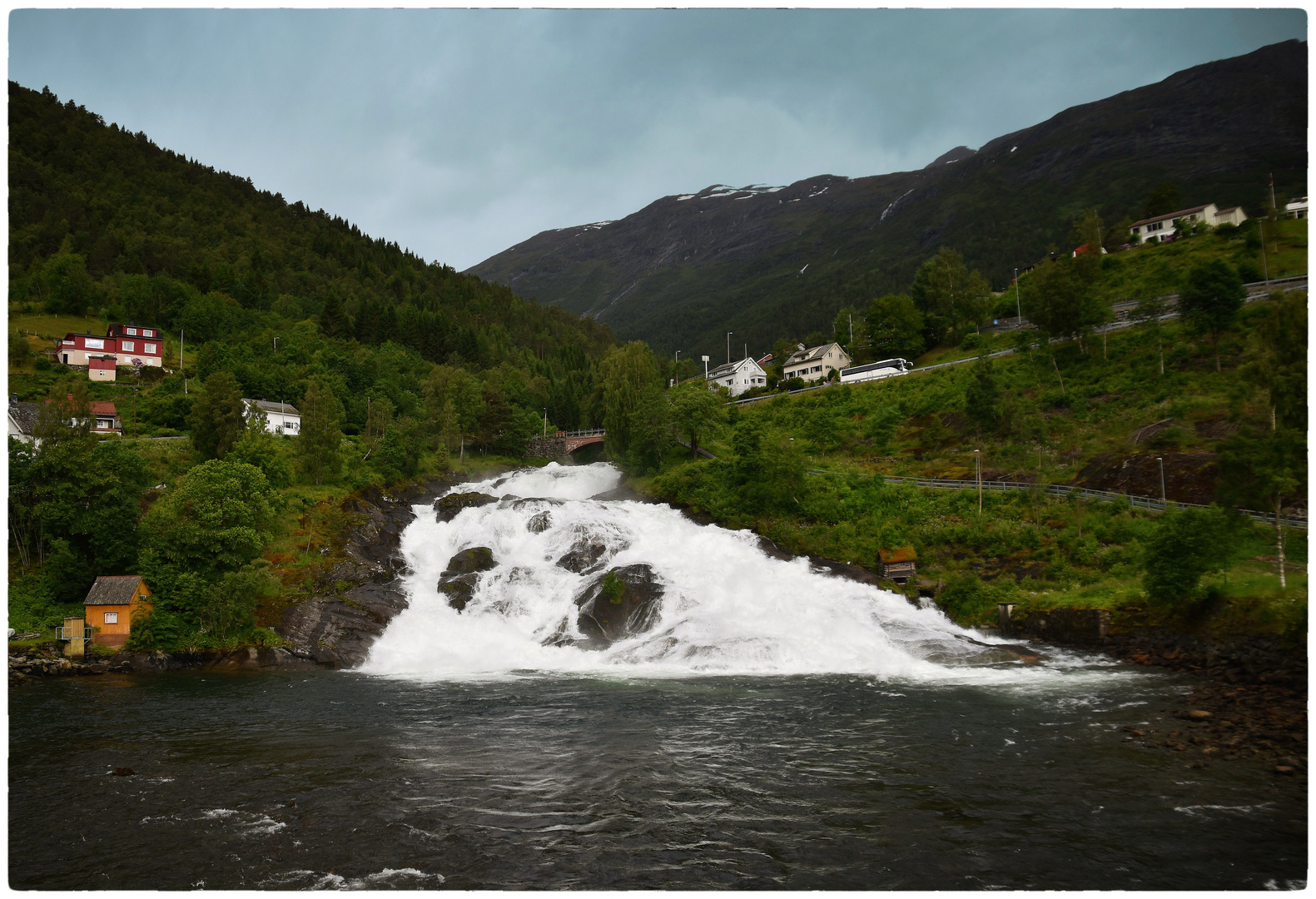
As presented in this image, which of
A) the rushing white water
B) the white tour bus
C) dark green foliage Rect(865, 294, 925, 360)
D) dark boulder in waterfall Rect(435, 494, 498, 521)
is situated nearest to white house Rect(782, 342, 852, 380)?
dark green foliage Rect(865, 294, 925, 360)

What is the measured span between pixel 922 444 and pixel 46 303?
11460cm

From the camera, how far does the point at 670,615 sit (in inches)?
1441

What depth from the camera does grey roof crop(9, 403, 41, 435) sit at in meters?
53.1

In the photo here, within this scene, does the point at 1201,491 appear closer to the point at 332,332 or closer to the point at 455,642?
the point at 455,642

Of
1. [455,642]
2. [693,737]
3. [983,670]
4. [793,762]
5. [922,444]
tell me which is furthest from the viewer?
[922,444]

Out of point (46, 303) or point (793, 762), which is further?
point (46, 303)

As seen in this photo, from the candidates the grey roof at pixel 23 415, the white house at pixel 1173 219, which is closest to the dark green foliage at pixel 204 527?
the grey roof at pixel 23 415

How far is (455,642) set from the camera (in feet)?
121

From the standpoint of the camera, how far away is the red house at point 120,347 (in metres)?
81.6

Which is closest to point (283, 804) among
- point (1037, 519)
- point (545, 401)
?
point (1037, 519)

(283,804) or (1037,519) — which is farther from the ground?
(1037,519)

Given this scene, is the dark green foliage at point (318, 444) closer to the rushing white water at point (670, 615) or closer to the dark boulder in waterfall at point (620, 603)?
the rushing white water at point (670, 615)

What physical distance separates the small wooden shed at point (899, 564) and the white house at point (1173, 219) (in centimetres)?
6983

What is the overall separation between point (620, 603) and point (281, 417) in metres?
Result: 54.5
